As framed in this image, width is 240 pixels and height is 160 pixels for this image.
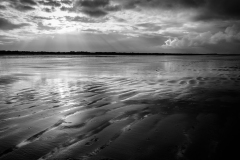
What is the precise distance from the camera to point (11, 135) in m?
3.44

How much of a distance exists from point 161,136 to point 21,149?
2.54 meters

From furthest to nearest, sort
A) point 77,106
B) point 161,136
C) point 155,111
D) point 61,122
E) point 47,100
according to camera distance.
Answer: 1. point 47,100
2. point 77,106
3. point 155,111
4. point 61,122
5. point 161,136

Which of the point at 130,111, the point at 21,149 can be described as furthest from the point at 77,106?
the point at 21,149

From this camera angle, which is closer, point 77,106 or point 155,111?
point 155,111

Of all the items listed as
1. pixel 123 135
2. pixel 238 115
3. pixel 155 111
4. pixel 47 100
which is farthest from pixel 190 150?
pixel 47 100

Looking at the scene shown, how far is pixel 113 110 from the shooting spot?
511 centimetres

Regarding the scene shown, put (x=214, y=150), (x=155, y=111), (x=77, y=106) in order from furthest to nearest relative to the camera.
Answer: (x=77, y=106), (x=155, y=111), (x=214, y=150)

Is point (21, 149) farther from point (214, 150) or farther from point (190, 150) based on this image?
point (214, 150)

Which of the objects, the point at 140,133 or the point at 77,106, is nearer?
the point at 140,133

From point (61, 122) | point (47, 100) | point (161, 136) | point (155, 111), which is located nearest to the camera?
point (161, 136)

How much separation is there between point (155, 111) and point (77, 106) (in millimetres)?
2483

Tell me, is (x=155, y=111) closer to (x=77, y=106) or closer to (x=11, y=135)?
(x=77, y=106)

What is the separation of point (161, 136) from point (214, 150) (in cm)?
92

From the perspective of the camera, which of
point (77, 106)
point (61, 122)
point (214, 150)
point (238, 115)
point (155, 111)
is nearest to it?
point (214, 150)
